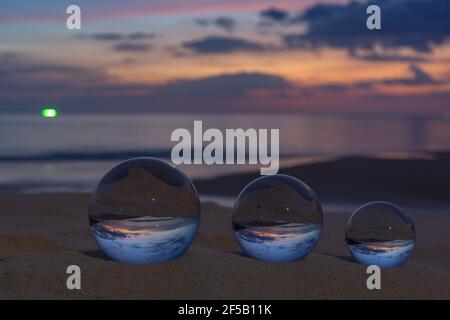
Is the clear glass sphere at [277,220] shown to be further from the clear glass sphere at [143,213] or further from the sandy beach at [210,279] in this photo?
the clear glass sphere at [143,213]

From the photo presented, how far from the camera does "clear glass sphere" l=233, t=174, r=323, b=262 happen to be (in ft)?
16.1

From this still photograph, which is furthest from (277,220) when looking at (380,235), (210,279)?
(380,235)

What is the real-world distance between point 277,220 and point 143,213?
39.8 inches

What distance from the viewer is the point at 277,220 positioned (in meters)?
4.90

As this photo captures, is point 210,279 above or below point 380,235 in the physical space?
below

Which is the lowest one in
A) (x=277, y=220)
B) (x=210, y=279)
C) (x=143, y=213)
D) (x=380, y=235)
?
(x=210, y=279)

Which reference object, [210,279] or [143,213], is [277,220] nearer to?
[210,279]

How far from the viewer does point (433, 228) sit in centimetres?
914

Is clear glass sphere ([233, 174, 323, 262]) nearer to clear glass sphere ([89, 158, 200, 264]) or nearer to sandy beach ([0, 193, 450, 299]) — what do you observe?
sandy beach ([0, 193, 450, 299])

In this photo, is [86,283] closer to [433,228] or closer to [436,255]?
[436,255]

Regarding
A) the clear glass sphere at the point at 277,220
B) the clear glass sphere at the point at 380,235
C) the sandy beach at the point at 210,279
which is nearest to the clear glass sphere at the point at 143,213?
the sandy beach at the point at 210,279

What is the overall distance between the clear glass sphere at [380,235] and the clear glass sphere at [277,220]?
35 centimetres

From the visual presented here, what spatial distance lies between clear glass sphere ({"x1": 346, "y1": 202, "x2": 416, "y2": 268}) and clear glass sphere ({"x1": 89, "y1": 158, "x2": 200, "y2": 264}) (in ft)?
4.29
